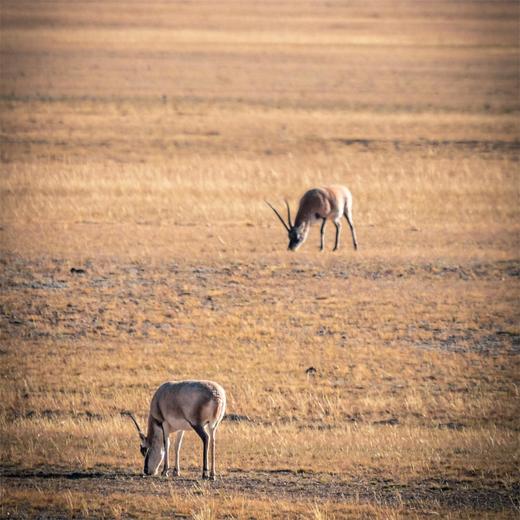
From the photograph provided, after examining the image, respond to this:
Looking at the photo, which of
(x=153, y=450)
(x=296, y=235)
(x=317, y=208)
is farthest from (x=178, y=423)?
(x=296, y=235)

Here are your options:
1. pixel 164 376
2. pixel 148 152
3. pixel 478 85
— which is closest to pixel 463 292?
pixel 164 376

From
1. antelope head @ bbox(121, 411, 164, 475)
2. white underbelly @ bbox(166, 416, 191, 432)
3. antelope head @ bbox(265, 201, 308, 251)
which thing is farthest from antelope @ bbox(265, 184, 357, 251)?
white underbelly @ bbox(166, 416, 191, 432)

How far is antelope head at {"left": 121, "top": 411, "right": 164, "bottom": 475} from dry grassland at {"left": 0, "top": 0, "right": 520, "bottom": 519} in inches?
7.4

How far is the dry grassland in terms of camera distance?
10773 mm

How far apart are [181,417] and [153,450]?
48cm

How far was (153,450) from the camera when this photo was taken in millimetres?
10523

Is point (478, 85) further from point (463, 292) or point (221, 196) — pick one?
point (463, 292)

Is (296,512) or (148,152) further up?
(148,152)

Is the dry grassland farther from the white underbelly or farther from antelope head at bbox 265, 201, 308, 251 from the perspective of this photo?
the white underbelly

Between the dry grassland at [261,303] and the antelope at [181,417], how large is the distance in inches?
8.7

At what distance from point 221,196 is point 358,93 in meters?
23.3

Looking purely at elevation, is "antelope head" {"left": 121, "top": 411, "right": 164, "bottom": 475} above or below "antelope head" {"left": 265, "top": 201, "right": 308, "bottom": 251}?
below

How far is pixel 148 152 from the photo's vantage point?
3303 centimetres

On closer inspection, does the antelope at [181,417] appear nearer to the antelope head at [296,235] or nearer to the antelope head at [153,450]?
the antelope head at [153,450]
